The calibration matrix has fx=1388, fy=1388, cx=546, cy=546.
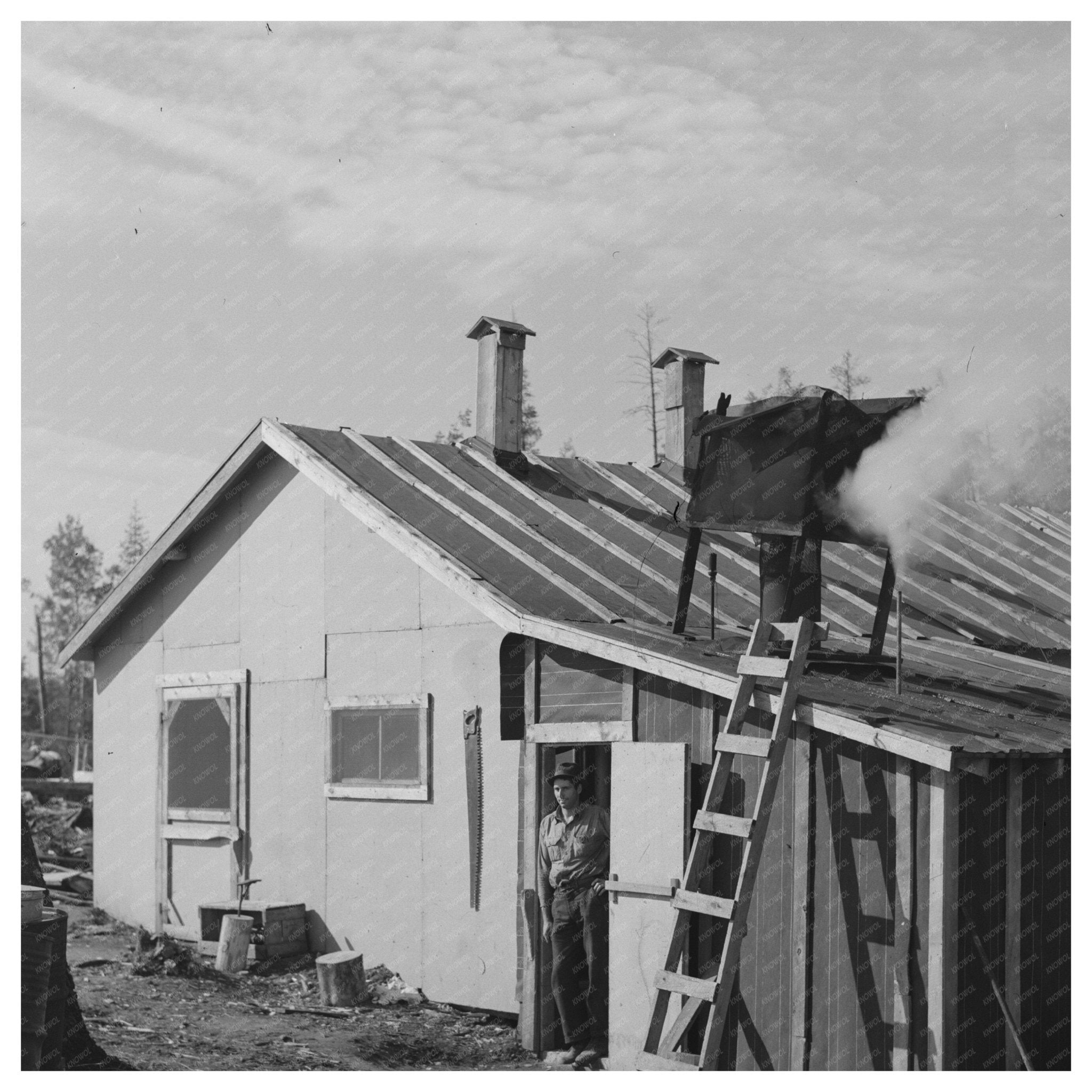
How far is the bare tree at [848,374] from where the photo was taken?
44094mm

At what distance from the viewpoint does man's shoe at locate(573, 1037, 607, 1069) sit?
10.0 meters

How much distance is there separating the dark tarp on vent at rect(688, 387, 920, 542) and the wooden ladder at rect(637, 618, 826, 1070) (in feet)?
3.93

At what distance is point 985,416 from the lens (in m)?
11.1

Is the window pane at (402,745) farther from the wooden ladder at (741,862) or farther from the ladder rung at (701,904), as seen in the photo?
the ladder rung at (701,904)

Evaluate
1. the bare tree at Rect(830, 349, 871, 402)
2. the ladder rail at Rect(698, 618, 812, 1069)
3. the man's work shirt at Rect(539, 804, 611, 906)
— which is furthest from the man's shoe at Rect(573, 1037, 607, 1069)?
the bare tree at Rect(830, 349, 871, 402)

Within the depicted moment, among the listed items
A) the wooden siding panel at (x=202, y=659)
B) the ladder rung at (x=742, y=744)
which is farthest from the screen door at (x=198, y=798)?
the ladder rung at (x=742, y=744)

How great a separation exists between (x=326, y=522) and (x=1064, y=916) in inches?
305

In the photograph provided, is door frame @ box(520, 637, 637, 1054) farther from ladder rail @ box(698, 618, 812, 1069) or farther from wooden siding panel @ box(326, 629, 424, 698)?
wooden siding panel @ box(326, 629, 424, 698)

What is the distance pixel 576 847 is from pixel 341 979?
3.09 meters

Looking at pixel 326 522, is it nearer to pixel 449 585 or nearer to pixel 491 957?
pixel 449 585

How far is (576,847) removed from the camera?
404 inches

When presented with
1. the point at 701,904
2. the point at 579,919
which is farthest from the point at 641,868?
the point at 701,904

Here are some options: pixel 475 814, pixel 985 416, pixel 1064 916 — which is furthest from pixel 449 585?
pixel 1064 916
